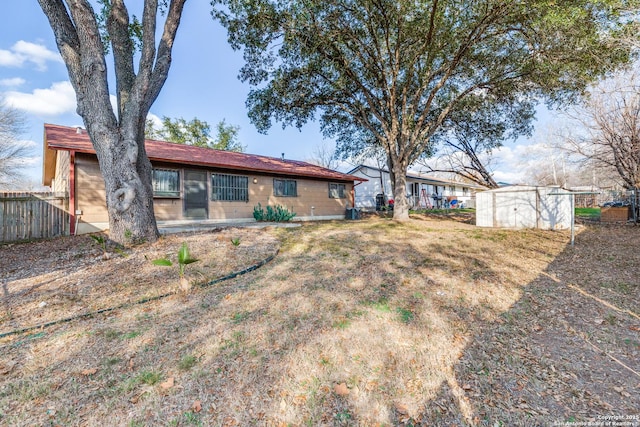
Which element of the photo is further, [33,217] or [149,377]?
[33,217]

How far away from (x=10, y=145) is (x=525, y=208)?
99.8 ft

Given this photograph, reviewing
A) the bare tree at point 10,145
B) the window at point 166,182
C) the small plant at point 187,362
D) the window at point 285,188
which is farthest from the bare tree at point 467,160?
the bare tree at point 10,145

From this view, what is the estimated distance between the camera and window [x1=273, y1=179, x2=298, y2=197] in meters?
Result: 12.2

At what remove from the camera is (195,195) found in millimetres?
9953

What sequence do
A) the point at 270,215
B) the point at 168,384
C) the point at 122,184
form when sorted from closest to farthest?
the point at 168,384 → the point at 122,184 → the point at 270,215

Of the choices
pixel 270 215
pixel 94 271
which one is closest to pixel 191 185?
pixel 270 215

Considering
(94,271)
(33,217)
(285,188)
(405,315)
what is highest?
(285,188)

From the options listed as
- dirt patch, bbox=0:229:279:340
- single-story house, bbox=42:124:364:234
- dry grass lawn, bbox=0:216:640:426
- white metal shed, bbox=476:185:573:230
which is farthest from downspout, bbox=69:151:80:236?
white metal shed, bbox=476:185:573:230

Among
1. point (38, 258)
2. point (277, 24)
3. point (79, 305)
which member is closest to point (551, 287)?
point (79, 305)

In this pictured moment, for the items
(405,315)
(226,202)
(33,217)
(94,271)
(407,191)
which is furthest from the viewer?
(407,191)

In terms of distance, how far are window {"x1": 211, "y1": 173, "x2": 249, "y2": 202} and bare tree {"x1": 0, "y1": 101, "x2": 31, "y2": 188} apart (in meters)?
19.3

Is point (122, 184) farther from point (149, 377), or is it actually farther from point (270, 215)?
point (270, 215)

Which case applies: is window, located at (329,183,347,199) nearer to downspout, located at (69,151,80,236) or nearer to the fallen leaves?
downspout, located at (69,151,80,236)

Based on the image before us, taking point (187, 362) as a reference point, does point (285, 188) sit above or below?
above
